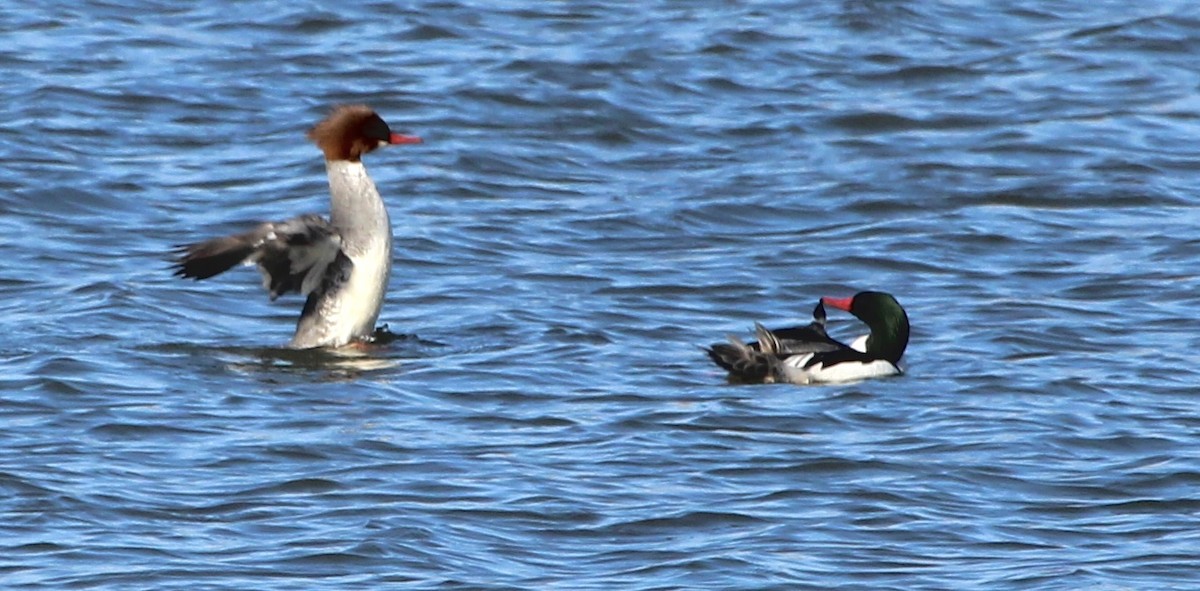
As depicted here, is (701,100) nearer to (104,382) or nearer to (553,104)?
(553,104)

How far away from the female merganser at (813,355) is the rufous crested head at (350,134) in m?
1.92

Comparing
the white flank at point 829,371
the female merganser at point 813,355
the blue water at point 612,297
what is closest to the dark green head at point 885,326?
the female merganser at point 813,355

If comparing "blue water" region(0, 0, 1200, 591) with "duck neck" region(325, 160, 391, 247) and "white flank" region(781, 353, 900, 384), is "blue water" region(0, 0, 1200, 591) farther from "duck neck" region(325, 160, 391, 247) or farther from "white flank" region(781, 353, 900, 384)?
"duck neck" region(325, 160, 391, 247)

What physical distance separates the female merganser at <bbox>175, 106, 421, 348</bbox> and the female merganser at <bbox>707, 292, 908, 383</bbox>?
1590 millimetres

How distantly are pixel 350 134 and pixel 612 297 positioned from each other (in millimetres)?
1614

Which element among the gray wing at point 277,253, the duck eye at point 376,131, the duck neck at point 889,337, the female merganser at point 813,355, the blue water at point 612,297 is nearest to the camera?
the blue water at point 612,297

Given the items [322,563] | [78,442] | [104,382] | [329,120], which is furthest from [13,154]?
[322,563]

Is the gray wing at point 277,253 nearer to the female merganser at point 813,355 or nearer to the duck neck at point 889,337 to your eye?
the female merganser at point 813,355

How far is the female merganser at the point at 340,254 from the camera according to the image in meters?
10.1

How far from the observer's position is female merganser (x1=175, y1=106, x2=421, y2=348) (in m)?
10.1

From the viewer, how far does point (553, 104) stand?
16.2 meters

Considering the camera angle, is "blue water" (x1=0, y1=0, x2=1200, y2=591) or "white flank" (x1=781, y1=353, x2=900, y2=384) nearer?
"blue water" (x1=0, y1=0, x2=1200, y2=591)

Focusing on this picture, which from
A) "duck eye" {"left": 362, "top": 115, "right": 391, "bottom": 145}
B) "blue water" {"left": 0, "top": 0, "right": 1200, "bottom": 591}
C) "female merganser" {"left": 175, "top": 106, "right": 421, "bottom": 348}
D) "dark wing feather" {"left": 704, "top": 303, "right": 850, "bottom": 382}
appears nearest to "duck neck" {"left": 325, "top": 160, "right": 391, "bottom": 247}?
"female merganser" {"left": 175, "top": 106, "right": 421, "bottom": 348}

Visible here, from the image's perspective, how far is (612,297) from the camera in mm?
11555
